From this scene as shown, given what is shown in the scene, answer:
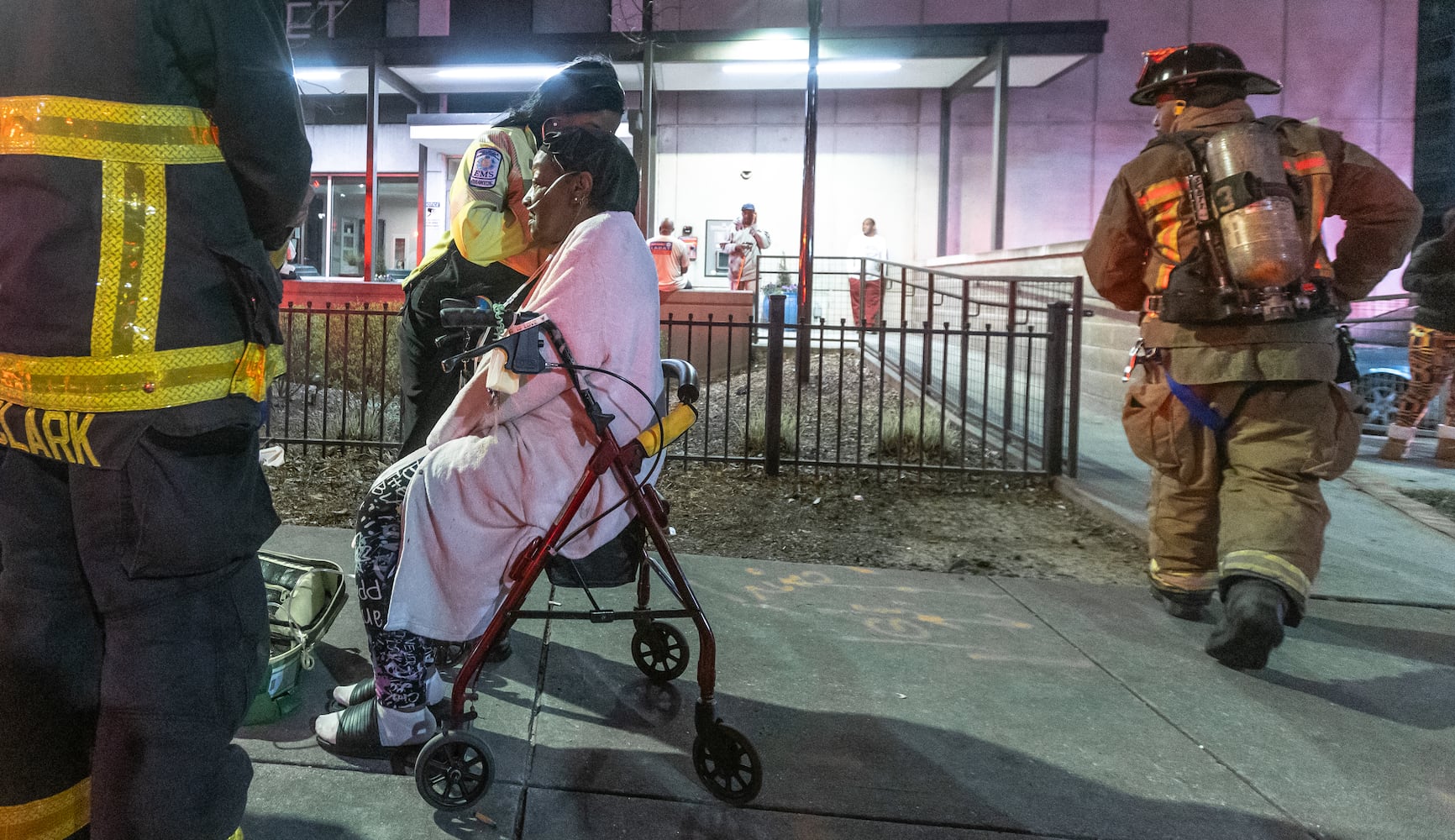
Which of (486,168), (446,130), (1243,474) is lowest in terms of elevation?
(1243,474)

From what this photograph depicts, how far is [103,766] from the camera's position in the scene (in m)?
1.38

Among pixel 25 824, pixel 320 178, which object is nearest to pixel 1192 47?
pixel 25 824

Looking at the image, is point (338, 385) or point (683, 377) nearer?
point (683, 377)

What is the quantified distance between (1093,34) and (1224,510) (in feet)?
47.4

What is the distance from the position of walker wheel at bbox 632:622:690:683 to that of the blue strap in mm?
2028

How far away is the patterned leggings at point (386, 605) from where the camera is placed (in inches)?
83.8

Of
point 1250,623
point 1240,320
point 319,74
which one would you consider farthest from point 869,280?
point 1250,623

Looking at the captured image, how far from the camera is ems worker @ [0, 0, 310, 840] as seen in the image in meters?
1.34

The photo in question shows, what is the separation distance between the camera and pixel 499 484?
6.86 ft

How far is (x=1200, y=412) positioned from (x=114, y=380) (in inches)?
129

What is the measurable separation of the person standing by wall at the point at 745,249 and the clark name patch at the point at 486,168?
10.00 m

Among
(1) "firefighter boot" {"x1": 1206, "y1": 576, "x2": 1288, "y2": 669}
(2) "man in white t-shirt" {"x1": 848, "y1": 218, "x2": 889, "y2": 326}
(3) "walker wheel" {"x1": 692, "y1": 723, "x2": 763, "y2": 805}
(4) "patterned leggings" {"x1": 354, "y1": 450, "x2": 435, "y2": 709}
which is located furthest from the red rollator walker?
(2) "man in white t-shirt" {"x1": 848, "y1": 218, "x2": 889, "y2": 326}

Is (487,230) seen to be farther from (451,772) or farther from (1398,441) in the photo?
(1398,441)

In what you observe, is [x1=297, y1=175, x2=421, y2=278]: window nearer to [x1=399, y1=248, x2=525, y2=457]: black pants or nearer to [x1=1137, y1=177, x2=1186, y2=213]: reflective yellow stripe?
[x1=399, y1=248, x2=525, y2=457]: black pants
